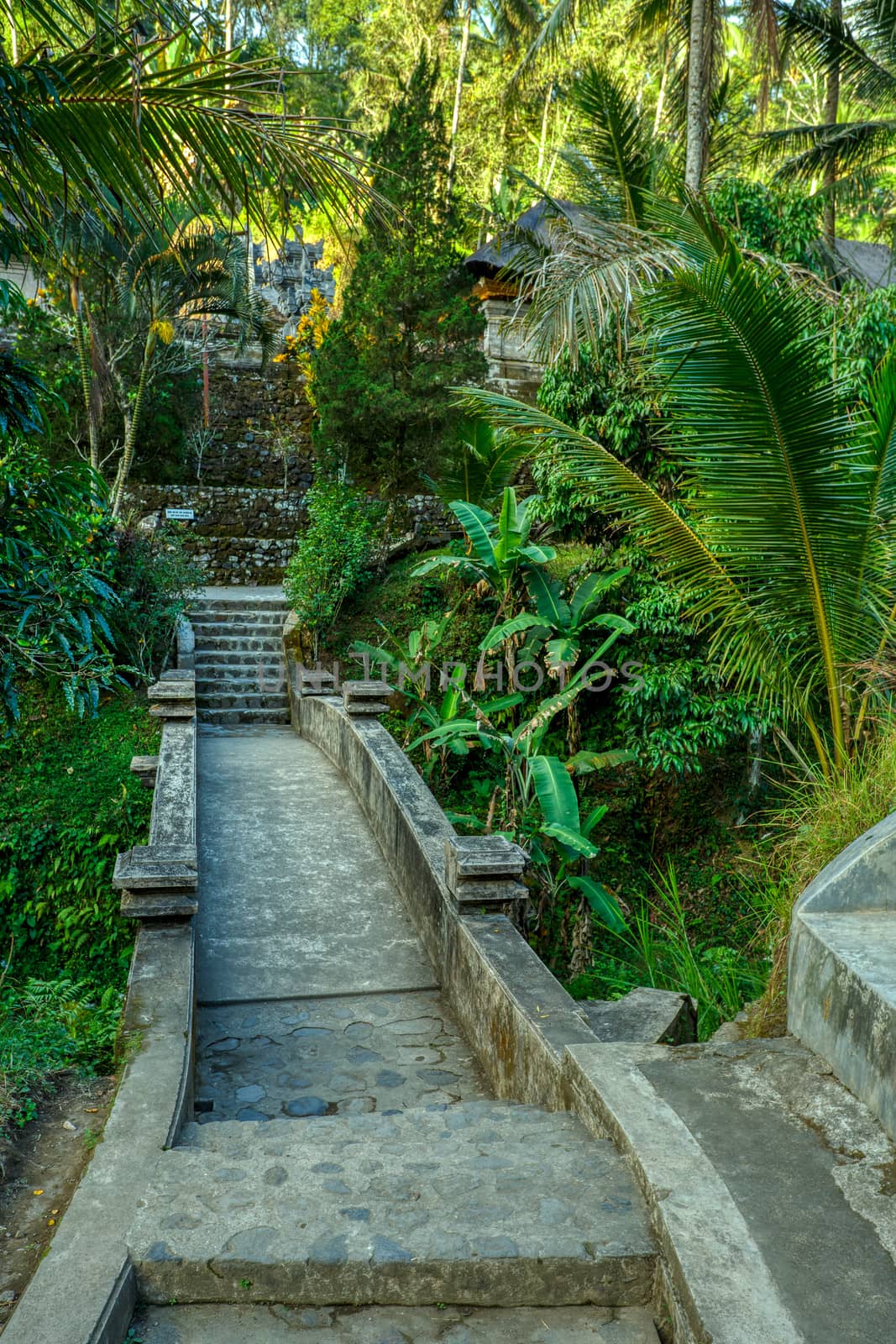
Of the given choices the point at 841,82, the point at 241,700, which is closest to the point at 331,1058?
the point at 241,700

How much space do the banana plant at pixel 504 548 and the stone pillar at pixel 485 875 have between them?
3550 mm

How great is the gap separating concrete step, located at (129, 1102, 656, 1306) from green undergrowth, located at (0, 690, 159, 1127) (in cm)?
296

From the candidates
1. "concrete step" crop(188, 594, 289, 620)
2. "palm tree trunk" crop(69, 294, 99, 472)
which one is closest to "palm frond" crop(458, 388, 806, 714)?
"concrete step" crop(188, 594, 289, 620)

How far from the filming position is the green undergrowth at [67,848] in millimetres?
7844

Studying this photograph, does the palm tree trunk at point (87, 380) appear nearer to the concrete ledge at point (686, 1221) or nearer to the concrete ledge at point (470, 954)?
the concrete ledge at point (470, 954)

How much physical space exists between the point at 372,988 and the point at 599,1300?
3.27 metres

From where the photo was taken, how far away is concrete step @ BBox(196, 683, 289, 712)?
41.0 feet

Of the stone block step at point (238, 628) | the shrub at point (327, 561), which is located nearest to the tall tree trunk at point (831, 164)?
the shrub at point (327, 561)

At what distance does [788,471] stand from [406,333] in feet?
28.7

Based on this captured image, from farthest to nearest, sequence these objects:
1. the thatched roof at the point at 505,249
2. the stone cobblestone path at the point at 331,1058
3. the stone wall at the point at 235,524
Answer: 1. the stone wall at the point at 235,524
2. the thatched roof at the point at 505,249
3. the stone cobblestone path at the point at 331,1058

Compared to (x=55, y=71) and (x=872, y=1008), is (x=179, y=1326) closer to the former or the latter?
(x=872, y=1008)

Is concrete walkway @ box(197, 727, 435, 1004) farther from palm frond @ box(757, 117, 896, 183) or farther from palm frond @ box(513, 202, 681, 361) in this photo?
palm frond @ box(757, 117, 896, 183)

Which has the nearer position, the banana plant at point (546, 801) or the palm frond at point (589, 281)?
the banana plant at point (546, 801)

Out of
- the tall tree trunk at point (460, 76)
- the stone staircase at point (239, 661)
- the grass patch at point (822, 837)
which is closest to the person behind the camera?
the grass patch at point (822, 837)
